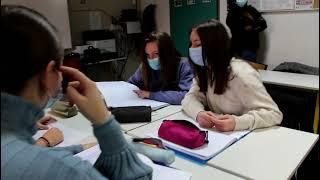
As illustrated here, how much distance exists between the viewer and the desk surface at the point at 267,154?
91 centimetres

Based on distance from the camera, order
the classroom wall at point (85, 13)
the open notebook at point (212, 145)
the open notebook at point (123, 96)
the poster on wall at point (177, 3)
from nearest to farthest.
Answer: the open notebook at point (212, 145) → the open notebook at point (123, 96) → the classroom wall at point (85, 13) → the poster on wall at point (177, 3)

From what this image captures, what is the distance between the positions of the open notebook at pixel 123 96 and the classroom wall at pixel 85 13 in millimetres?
1867

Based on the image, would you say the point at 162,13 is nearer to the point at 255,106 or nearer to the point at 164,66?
the point at 164,66

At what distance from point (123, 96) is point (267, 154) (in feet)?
3.20

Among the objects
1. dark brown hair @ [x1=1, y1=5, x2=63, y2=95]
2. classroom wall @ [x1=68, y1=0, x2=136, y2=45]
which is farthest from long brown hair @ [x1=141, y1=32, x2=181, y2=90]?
classroom wall @ [x1=68, y1=0, x2=136, y2=45]

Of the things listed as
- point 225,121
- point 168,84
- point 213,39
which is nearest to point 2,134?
point 225,121

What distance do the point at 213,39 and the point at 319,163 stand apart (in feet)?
3.19

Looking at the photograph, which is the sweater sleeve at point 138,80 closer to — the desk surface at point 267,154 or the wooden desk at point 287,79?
the wooden desk at point 287,79

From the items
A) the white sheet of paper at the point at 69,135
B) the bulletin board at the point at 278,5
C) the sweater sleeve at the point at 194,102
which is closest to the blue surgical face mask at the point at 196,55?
the sweater sleeve at the point at 194,102

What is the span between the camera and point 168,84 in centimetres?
190

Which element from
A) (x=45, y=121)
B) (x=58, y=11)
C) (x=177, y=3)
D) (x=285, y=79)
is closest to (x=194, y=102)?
(x=45, y=121)

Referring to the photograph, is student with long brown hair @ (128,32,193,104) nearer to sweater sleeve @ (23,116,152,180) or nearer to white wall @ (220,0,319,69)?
white wall @ (220,0,319,69)

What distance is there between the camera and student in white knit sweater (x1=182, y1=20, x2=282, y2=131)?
1.24 meters

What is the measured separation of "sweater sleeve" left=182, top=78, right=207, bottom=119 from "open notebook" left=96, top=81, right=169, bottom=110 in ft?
0.55
